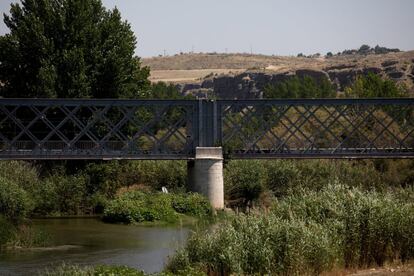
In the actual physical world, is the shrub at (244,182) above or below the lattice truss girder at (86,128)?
below

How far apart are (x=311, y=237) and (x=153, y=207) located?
74.6 feet

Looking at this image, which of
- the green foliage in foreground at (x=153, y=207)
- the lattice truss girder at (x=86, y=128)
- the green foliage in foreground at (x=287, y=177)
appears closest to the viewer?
the green foliage in foreground at (x=153, y=207)

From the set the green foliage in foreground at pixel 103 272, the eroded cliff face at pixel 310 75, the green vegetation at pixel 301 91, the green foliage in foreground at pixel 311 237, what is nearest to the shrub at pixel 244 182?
the green foliage in foreground at pixel 311 237

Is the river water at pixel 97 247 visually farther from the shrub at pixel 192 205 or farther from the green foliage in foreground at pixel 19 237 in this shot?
the shrub at pixel 192 205

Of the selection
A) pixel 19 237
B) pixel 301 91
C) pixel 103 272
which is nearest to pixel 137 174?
pixel 19 237

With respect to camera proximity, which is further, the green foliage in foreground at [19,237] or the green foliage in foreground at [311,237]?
the green foliage in foreground at [19,237]

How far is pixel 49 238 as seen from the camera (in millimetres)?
36906

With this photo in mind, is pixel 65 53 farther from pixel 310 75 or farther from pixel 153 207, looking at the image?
pixel 310 75

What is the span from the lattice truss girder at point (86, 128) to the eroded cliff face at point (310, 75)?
6755 centimetres

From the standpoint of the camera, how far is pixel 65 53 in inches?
2154

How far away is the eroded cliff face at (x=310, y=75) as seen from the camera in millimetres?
128250

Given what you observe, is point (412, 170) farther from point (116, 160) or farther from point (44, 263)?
point (44, 263)

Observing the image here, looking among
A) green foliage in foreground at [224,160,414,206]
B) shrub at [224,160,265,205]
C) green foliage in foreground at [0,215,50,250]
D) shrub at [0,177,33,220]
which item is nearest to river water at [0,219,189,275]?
green foliage in foreground at [0,215,50,250]

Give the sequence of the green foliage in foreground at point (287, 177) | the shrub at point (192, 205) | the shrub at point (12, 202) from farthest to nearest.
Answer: the green foliage in foreground at point (287, 177) → the shrub at point (192, 205) → the shrub at point (12, 202)
